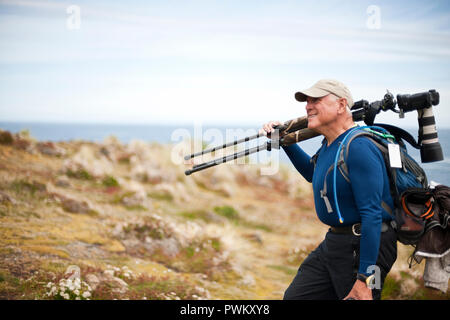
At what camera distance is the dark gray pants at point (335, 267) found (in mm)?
3449

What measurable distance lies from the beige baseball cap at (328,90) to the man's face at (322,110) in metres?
0.05

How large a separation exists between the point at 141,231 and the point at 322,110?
17.3ft

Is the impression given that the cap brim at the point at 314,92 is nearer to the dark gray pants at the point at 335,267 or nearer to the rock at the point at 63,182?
the dark gray pants at the point at 335,267

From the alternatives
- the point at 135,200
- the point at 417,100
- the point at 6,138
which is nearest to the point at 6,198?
the point at 135,200

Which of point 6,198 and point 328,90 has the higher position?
point 328,90

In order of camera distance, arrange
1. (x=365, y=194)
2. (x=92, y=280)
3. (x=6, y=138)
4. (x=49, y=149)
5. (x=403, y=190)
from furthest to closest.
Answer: (x=49, y=149) < (x=6, y=138) < (x=92, y=280) < (x=403, y=190) < (x=365, y=194)

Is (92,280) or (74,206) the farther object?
(74,206)

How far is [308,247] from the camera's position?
9.38 meters

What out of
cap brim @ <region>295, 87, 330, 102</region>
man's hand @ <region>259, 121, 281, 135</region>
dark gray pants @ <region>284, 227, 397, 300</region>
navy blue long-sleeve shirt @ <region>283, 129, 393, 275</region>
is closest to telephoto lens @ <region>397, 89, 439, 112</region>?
navy blue long-sleeve shirt @ <region>283, 129, 393, 275</region>

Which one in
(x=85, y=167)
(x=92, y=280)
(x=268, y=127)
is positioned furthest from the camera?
(x=85, y=167)

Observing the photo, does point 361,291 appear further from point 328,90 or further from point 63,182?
point 63,182

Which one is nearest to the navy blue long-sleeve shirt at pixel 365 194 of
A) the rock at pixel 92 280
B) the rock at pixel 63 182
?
the rock at pixel 92 280

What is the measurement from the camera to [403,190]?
3.42 meters

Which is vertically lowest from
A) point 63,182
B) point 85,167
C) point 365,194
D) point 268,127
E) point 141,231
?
point 141,231
